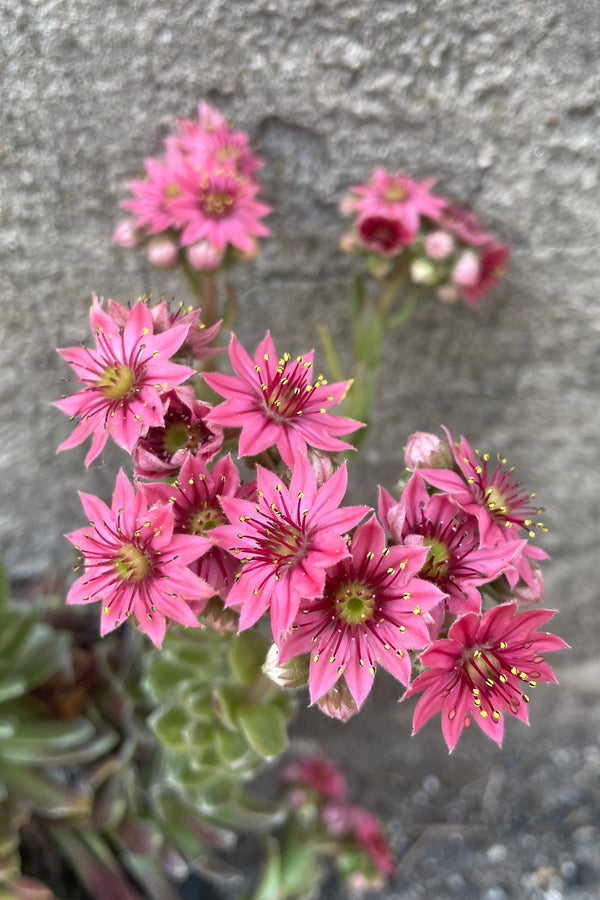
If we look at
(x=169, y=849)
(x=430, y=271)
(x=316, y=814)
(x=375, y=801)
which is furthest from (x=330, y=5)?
(x=375, y=801)

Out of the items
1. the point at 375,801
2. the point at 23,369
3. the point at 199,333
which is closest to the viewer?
the point at 199,333

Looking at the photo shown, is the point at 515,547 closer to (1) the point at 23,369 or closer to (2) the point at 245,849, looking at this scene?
(1) the point at 23,369

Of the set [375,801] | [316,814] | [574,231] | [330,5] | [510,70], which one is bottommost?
[375,801]

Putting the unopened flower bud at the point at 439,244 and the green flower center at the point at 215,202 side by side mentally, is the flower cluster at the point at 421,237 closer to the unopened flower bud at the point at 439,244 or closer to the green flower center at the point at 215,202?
the unopened flower bud at the point at 439,244

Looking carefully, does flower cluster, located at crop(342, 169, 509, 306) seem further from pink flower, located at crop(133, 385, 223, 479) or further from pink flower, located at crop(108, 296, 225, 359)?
pink flower, located at crop(133, 385, 223, 479)

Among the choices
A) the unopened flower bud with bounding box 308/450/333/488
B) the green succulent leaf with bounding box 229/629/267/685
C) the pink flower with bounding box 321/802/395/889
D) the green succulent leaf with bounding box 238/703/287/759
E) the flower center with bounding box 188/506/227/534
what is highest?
the unopened flower bud with bounding box 308/450/333/488

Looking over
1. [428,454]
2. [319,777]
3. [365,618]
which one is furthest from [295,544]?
[319,777]

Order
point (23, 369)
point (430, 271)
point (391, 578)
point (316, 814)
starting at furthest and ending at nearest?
point (316, 814) → point (23, 369) → point (430, 271) → point (391, 578)

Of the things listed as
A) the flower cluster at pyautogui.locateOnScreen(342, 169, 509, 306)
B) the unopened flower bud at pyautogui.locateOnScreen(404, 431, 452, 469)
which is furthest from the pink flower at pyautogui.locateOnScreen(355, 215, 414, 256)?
the unopened flower bud at pyautogui.locateOnScreen(404, 431, 452, 469)
